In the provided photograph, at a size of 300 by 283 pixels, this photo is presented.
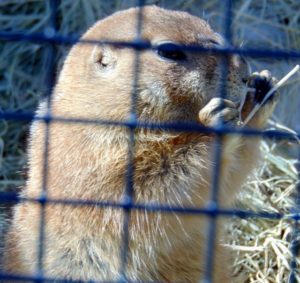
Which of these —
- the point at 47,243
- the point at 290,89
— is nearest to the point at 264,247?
the point at 290,89

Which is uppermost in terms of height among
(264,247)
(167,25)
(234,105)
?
(167,25)

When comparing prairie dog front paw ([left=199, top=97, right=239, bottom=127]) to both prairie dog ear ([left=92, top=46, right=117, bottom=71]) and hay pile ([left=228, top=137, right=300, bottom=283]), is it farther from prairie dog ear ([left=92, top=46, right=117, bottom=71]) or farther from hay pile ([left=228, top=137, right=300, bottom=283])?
hay pile ([left=228, top=137, right=300, bottom=283])

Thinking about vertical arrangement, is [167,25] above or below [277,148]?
above

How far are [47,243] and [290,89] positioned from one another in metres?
1.58

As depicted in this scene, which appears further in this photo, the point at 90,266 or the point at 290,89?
the point at 290,89

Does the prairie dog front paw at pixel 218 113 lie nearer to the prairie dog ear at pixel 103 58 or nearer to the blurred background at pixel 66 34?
the prairie dog ear at pixel 103 58

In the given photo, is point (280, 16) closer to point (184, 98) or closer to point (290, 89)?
point (290, 89)

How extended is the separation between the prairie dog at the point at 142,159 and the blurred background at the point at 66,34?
1165 millimetres

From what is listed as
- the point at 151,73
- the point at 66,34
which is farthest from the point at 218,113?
the point at 66,34

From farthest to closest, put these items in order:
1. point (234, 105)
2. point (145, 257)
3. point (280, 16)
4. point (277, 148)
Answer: point (280, 16), point (277, 148), point (145, 257), point (234, 105)

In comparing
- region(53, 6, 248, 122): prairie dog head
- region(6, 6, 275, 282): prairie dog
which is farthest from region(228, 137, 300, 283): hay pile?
region(53, 6, 248, 122): prairie dog head

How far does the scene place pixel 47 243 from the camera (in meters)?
2.41

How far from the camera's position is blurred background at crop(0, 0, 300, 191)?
3670 millimetres

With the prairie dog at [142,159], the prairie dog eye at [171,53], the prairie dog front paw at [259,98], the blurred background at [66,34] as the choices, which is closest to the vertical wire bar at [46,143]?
the prairie dog at [142,159]
